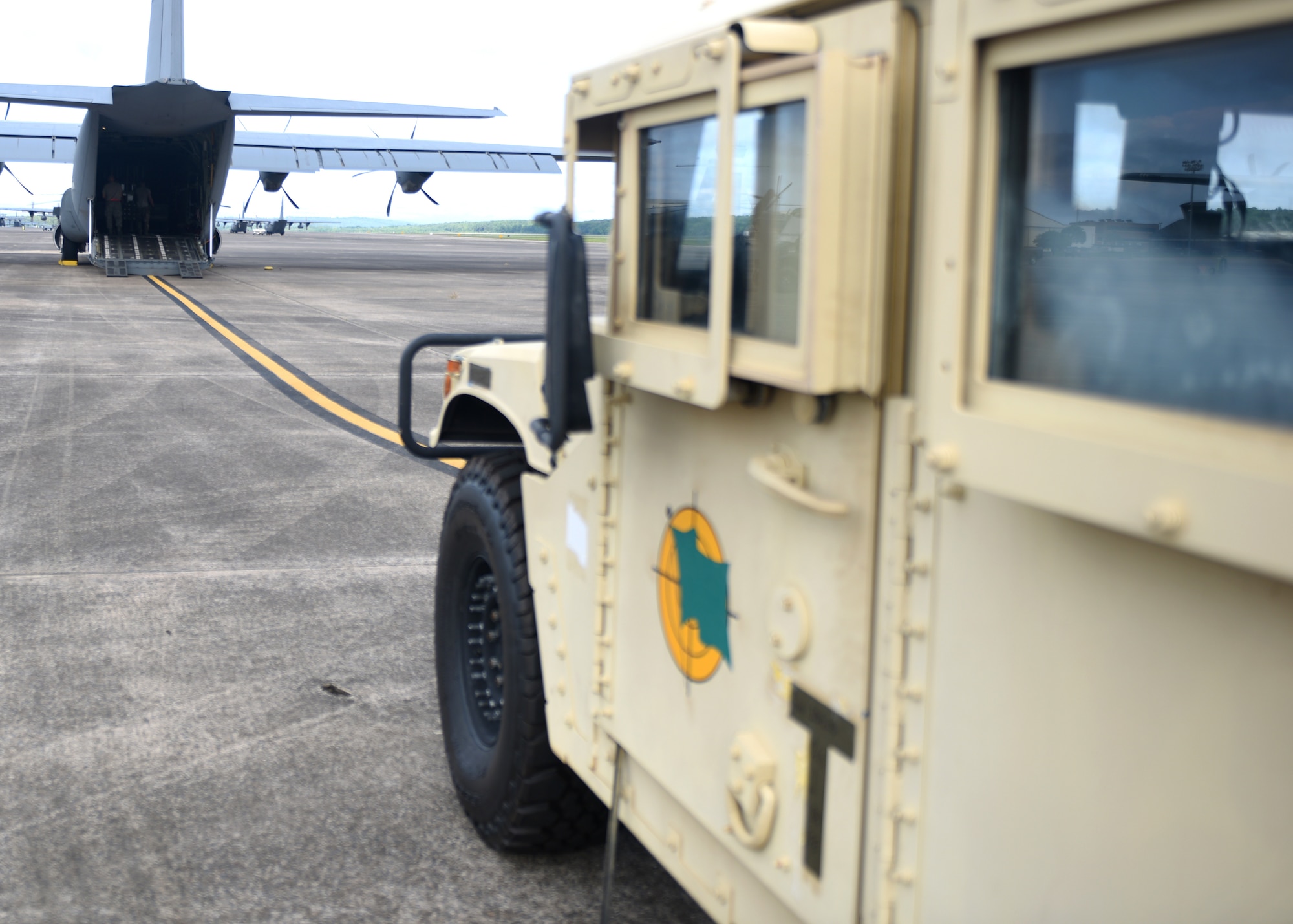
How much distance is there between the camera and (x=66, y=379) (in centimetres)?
1277

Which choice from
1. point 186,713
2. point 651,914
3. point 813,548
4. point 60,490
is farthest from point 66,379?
point 813,548

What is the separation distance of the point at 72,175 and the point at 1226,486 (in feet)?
132

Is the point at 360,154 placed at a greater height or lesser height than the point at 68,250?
greater

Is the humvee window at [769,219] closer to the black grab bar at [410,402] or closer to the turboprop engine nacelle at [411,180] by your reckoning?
the black grab bar at [410,402]

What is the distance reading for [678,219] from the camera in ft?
7.77

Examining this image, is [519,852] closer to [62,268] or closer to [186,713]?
[186,713]

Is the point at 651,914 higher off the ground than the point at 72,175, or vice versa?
the point at 72,175

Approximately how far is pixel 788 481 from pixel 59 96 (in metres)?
33.6

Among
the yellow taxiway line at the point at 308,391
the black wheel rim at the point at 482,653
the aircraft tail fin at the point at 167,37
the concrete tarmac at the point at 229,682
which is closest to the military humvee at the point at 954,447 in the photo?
the black wheel rim at the point at 482,653

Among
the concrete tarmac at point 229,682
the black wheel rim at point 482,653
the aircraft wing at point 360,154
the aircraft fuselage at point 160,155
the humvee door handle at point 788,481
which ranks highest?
the aircraft wing at point 360,154

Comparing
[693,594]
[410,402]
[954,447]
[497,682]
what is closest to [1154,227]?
[954,447]

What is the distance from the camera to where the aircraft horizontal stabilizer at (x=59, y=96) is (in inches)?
1182

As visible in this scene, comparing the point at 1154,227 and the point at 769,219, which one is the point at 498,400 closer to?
the point at 769,219

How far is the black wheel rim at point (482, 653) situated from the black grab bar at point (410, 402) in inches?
14.6
